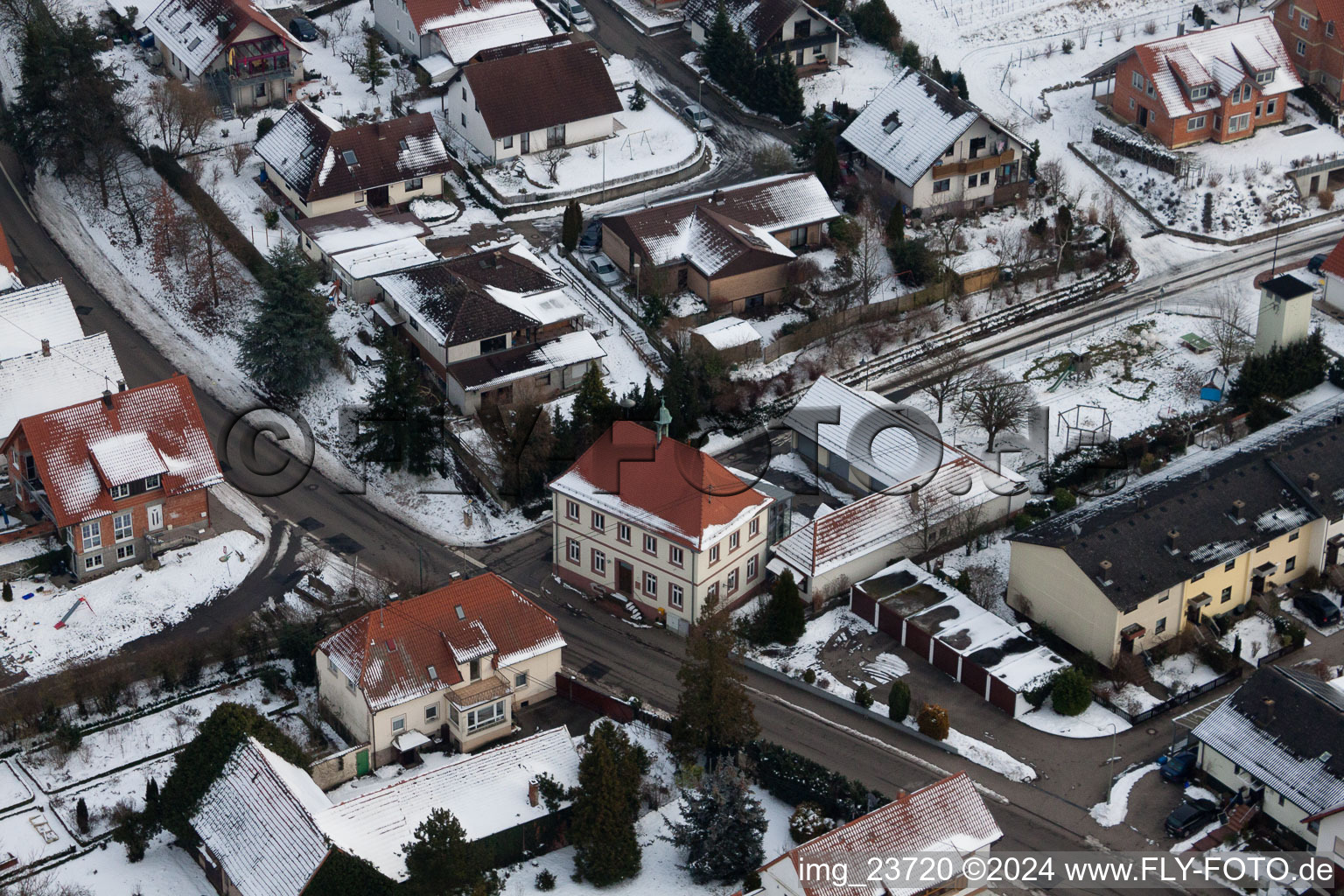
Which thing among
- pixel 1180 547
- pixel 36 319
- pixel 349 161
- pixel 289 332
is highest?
pixel 349 161

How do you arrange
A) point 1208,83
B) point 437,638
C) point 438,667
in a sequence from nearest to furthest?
point 438,667, point 437,638, point 1208,83

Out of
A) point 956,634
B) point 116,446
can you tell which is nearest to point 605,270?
point 116,446

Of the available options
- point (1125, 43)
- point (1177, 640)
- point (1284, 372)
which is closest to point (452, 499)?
point (1177, 640)

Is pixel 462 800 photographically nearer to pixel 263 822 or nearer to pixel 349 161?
pixel 263 822

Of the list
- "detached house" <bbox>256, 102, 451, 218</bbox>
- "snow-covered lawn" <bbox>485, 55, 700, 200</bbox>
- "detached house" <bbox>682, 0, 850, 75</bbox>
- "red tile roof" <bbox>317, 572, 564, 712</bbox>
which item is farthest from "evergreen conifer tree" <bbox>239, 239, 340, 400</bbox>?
"detached house" <bbox>682, 0, 850, 75</bbox>

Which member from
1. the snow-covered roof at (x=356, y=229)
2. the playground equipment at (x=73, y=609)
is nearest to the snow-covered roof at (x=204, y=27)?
A: the snow-covered roof at (x=356, y=229)

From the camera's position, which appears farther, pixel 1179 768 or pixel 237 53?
pixel 237 53

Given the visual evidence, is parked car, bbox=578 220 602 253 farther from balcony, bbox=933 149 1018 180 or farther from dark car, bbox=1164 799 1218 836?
dark car, bbox=1164 799 1218 836

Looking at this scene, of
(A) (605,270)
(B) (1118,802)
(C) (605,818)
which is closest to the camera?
(C) (605,818)
